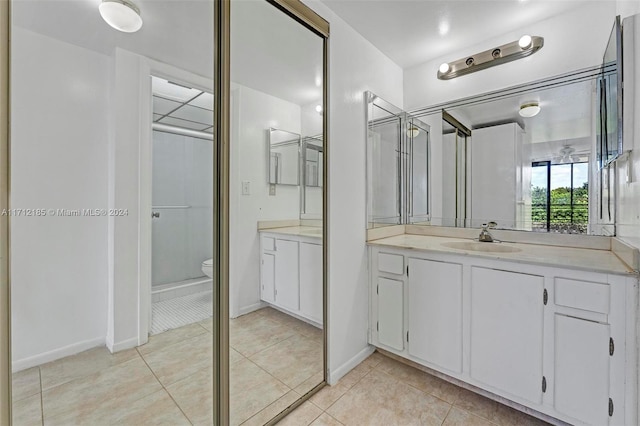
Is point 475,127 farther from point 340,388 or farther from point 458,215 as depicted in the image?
point 340,388

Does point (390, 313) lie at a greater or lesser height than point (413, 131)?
lesser

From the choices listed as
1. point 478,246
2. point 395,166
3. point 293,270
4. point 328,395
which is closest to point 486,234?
point 478,246

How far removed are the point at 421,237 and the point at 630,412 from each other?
1456mm

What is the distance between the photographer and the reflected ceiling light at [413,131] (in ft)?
8.32

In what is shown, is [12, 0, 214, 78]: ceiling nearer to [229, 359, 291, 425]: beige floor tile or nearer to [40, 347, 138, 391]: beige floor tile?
[40, 347, 138, 391]: beige floor tile

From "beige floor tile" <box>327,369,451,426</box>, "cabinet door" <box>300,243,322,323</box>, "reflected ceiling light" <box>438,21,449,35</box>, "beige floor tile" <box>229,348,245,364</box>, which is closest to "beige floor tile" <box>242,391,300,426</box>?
"beige floor tile" <box>327,369,451,426</box>

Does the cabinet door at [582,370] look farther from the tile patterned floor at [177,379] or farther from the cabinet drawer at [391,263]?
the tile patterned floor at [177,379]

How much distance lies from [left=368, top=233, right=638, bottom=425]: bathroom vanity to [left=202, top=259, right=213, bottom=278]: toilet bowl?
1210 millimetres

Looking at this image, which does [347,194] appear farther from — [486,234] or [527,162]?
[527,162]

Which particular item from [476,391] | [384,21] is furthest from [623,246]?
[384,21]

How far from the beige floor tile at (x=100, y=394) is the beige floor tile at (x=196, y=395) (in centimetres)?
10

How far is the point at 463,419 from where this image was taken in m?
1.53

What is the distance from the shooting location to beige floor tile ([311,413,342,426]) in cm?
149

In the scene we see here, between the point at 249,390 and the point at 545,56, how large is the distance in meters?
2.84
